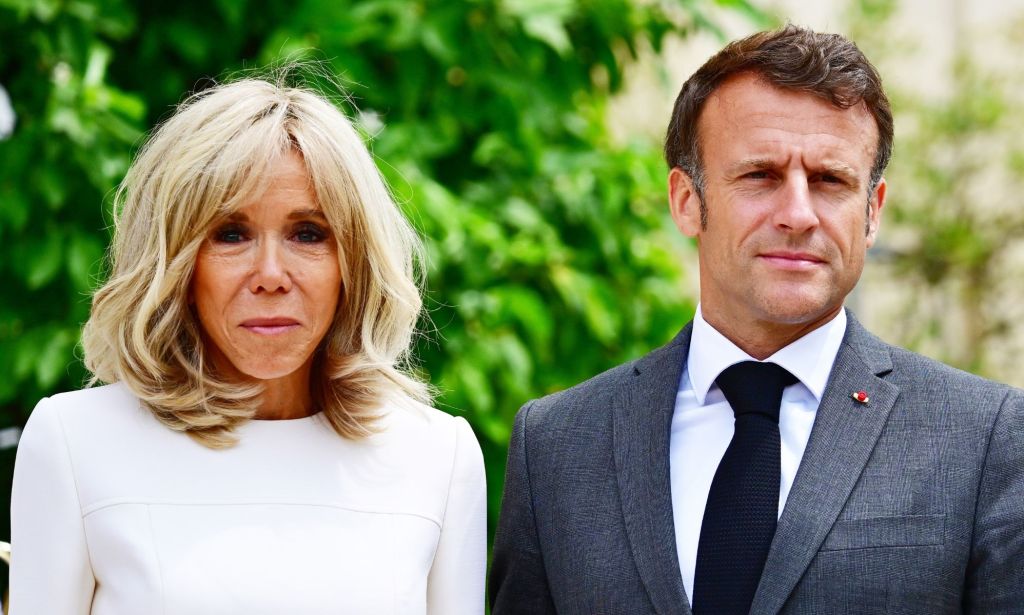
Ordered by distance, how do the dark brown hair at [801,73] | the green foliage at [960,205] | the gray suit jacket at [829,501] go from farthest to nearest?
the green foliage at [960,205] < the dark brown hair at [801,73] < the gray suit jacket at [829,501]

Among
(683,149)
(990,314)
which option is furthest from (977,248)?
(683,149)

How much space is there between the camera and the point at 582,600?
106 inches

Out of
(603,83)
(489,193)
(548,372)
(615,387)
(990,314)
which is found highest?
(990,314)

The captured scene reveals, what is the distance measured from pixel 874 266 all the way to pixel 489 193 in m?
7.71

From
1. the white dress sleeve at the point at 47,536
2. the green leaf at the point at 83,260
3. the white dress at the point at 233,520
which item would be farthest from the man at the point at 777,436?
the green leaf at the point at 83,260

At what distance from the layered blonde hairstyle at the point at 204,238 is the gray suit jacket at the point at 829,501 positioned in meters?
0.41

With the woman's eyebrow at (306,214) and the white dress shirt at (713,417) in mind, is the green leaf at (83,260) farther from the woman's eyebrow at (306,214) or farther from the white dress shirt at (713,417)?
the white dress shirt at (713,417)

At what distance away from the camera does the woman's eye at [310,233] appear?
2.69 meters

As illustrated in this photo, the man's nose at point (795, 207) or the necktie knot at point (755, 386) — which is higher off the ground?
the man's nose at point (795, 207)

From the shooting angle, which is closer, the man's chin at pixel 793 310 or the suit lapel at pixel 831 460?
the suit lapel at pixel 831 460

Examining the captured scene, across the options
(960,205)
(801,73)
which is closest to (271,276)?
(801,73)

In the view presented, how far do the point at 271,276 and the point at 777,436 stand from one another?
3.15 ft

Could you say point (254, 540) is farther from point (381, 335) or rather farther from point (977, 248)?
point (977, 248)

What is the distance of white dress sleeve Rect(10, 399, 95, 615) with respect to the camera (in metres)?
2.49
